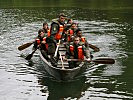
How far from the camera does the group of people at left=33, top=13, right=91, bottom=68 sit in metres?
14.2

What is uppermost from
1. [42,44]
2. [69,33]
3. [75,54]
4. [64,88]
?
[69,33]

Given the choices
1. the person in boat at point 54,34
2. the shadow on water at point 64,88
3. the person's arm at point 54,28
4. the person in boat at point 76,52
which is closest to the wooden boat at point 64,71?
the shadow on water at point 64,88

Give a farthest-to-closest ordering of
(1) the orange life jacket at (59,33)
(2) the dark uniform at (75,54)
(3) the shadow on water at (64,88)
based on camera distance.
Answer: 1. (1) the orange life jacket at (59,33)
2. (2) the dark uniform at (75,54)
3. (3) the shadow on water at (64,88)

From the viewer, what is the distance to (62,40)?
17797 mm

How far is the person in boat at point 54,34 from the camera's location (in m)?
15.2

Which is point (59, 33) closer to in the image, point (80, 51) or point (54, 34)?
point (54, 34)

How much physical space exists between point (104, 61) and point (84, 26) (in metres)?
13.5

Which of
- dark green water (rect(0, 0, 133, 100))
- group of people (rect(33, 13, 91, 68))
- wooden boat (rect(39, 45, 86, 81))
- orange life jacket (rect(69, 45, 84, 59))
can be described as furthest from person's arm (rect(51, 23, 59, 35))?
wooden boat (rect(39, 45, 86, 81))

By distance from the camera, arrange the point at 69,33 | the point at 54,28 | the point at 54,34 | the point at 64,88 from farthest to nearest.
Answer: the point at 69,33 < the point at 54,34 < the point at 54,28 < the point at 64,88

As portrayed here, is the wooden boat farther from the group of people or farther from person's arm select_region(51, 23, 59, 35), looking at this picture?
person's arm select_region(51, 23, 59, 35)

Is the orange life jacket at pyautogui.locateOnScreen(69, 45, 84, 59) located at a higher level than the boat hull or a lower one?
higher

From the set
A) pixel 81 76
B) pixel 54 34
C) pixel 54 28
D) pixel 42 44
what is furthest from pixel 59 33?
pixel 81 76

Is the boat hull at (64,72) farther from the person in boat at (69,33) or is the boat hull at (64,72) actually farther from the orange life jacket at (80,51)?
the person in boat at (69,33)

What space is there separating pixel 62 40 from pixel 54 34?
0.98 m
